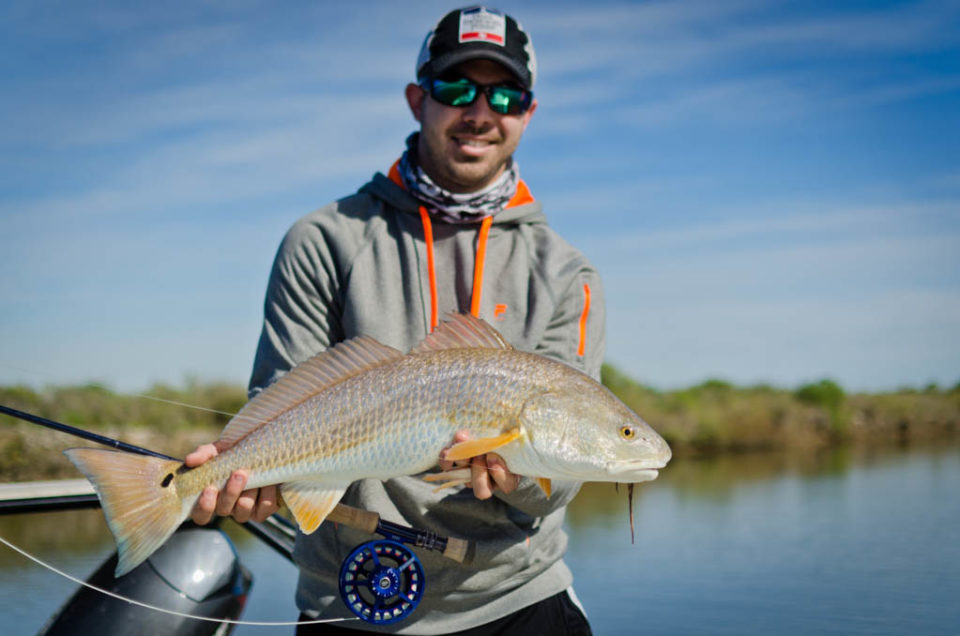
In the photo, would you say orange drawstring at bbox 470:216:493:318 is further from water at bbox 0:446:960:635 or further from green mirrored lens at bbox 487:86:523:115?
water at bbox 0:446:960:635

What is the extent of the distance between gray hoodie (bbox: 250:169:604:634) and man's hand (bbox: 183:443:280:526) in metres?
0.48

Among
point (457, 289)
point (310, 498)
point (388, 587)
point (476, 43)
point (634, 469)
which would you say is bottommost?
point (388, 587)

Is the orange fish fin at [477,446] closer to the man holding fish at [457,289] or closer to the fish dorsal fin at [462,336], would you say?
the fish dorsal fin at [462,336]

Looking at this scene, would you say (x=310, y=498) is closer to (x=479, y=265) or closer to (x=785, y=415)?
(x=479, y=265)

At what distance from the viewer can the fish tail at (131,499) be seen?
7.91 ft

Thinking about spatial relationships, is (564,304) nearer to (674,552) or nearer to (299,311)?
(299,311)

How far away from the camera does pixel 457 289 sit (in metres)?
3.31

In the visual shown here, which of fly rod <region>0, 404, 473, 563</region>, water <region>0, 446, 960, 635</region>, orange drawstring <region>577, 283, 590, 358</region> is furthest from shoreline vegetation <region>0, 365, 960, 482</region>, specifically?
orange drawstring <region>577, 283, 590, 358</region>

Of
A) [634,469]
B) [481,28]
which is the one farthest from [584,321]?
[481,28]

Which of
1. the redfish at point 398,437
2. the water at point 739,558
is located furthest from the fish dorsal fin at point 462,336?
→ the water at point 739,558

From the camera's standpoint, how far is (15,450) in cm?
618

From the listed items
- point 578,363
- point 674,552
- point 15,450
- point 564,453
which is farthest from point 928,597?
point 15,450

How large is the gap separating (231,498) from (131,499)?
0.97 ft

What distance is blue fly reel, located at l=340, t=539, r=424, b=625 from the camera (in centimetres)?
294
